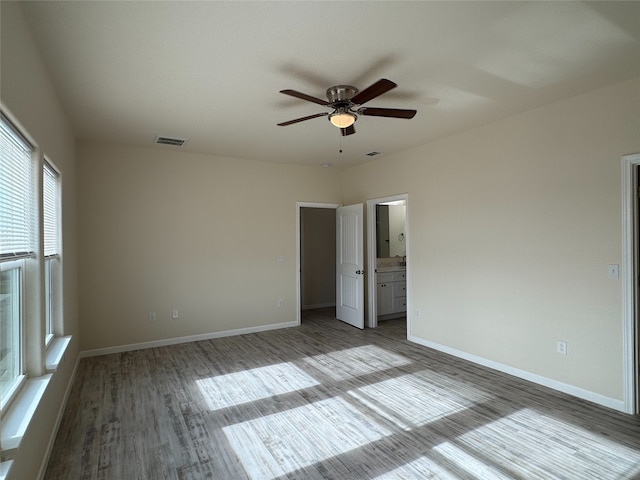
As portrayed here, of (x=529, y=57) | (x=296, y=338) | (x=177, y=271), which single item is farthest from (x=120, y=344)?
(x=529, y=57)

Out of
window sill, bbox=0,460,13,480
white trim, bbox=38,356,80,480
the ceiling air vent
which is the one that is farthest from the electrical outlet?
the ceiling air vent

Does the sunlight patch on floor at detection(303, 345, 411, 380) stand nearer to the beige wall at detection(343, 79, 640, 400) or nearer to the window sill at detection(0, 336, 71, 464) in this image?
the beige wall at detection(343, 79, 640, 400)

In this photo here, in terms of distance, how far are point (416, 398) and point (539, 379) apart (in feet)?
4.36

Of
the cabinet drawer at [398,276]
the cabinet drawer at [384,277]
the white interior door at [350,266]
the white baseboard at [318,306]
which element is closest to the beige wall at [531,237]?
the white interior door at [350,266]

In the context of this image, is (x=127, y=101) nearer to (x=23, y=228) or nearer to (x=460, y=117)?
(x=23, y=228)

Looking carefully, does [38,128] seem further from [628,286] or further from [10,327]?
[628,286]

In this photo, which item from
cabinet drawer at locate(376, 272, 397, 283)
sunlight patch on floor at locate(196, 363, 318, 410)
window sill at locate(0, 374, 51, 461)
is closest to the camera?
window sill at locate(0, 374, 51, 461)

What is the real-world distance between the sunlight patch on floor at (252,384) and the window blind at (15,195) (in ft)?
6.38

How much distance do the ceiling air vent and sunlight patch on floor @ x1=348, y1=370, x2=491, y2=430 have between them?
360 cm

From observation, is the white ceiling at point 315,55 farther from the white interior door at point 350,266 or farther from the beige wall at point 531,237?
the white interior door at point 350,266

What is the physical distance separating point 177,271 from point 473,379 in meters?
4.01

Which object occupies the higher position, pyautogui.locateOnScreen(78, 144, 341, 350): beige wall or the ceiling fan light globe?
the ceiling fan light globe

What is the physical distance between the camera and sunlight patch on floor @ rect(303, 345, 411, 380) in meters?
3.79

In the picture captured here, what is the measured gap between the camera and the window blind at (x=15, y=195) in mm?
1738
